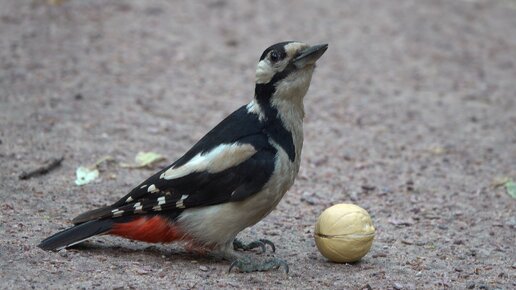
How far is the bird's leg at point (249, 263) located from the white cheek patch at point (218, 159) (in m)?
0.47

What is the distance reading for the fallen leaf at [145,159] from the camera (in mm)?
6176

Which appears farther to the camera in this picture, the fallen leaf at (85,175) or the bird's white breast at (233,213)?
the fallen leaf at (85,175)

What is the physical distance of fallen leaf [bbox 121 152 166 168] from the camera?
6.18m

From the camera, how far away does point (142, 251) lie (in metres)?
4.66

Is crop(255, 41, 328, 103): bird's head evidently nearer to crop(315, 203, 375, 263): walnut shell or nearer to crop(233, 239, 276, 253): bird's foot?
crop(315, 203, 375, 263): walnut shell

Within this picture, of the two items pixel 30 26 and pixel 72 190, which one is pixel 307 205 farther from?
pixel 30 26

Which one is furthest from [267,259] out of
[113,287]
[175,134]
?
[175,134]

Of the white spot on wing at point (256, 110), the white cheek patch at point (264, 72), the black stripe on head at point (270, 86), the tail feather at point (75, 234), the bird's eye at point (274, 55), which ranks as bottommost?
the tail feather at point (75, 234)

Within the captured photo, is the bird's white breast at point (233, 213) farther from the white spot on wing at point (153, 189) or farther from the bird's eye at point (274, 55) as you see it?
the bird's eye at point (274, 55)

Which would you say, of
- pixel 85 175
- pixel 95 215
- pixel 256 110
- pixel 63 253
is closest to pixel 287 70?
pixel 256 110

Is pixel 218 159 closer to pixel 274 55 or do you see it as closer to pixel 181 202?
pixel 181 202

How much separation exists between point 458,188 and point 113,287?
319cm

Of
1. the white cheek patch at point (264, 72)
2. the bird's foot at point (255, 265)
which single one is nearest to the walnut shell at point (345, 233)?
the bird's foot at point (255, 265)

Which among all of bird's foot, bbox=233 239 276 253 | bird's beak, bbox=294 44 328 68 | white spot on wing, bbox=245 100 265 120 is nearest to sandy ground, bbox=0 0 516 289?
bird's foot, bbox=233 239 276 253
